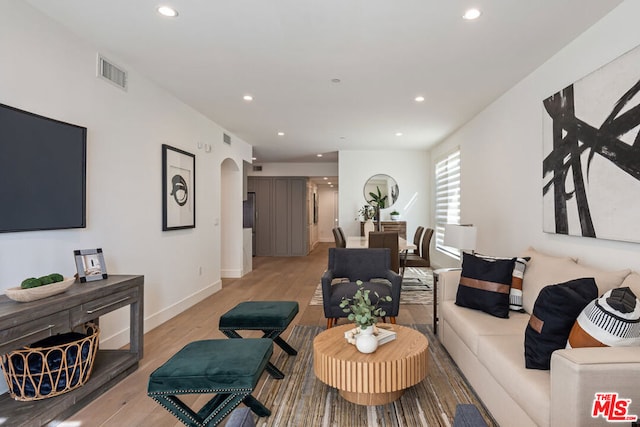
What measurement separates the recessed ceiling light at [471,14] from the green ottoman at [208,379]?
263 centimetres

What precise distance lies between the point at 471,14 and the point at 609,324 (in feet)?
6.86

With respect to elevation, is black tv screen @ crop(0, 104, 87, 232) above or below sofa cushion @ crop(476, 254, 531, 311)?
above

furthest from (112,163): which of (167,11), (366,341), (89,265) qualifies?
(366,341)

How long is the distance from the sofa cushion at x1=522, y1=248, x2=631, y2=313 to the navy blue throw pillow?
152mm

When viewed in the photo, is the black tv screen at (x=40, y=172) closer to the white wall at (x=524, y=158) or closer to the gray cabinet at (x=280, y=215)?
the white wall at (x=524, y=158)

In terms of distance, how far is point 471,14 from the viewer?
2.44 metres

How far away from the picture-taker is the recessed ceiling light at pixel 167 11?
93.8 inches

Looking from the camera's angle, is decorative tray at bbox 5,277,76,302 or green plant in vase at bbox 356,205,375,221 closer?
decorative tray at bbox 5,277,76,302

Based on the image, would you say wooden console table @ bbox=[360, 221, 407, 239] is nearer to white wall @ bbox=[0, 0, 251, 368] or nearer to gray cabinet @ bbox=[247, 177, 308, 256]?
gray cabinet @ bbox=[247, 177, 308, 256]

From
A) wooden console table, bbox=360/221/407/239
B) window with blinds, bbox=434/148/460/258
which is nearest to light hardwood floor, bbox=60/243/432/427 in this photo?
wooden console table, bbox=360/221/407/239

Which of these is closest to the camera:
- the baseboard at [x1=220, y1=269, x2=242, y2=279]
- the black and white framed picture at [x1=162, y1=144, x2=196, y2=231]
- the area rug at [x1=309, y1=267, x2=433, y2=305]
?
the black and white framed picture at [x1=162, y1=144, x2=196, y2=231]

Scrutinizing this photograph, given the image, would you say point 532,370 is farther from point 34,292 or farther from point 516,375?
point 34,292

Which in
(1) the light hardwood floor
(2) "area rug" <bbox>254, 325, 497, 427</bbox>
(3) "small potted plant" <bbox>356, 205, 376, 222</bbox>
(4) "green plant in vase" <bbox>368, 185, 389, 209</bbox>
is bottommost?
(1) the light hardwood floor

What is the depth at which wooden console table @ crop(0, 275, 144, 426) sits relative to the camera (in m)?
1.84
